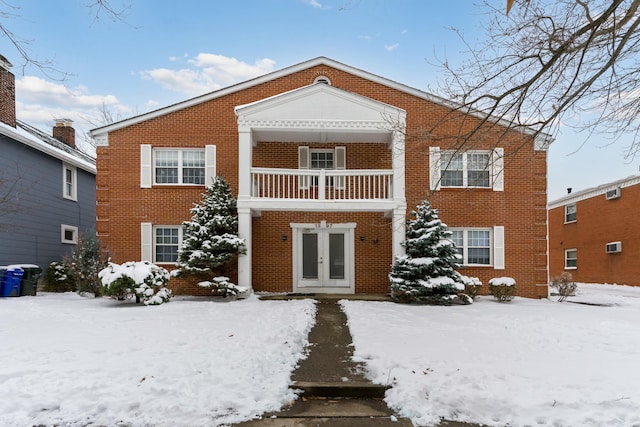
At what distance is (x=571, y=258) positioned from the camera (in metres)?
24.0

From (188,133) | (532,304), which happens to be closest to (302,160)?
(188,133)

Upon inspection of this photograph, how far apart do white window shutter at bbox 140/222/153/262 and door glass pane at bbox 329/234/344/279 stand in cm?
579

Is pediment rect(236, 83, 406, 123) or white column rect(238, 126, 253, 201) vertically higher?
pediment rect(236, 83, 406, 123)

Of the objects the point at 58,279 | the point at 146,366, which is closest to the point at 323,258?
the point at 146,366

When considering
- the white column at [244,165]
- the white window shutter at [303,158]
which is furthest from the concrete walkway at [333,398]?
the white window shutter at [303,158]

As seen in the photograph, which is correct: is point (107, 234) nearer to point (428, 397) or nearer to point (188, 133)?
point (188, 133)

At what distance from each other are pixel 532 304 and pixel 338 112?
7.95 meters

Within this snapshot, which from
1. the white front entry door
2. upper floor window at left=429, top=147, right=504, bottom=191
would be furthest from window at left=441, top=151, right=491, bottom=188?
the white front entry door

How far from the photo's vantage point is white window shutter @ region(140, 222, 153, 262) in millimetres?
12930

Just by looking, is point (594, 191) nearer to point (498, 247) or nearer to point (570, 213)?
point (570, 213)

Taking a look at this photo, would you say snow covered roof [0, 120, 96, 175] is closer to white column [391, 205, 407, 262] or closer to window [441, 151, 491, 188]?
white column [391, 205, 407, 262]

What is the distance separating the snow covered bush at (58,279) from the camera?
14.5m

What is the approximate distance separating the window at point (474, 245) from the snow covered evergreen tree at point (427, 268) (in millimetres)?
1622

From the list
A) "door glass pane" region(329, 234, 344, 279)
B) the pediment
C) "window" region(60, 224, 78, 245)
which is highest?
the pediment
